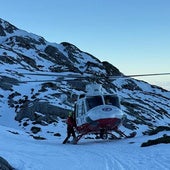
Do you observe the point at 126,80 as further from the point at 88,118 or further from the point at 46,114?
the point at 88,118

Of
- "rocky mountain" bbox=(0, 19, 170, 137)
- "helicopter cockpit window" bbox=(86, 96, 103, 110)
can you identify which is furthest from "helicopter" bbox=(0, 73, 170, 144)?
"rocky mountain" bbox=(0, 19, 170, 137)

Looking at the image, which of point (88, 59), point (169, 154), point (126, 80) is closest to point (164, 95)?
point (126, 80)

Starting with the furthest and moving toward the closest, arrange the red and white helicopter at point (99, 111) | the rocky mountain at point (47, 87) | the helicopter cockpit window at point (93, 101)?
the rocky mountain at point (47, 87) < the helicopter cockpit window at point (93, 101) < the red and white helicopter at point (99, 111)

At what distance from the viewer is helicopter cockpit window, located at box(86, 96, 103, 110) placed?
24125mm

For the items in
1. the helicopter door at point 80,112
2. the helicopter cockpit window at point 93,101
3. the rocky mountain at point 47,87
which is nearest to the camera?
the helicopter cockpit window at point 93,101

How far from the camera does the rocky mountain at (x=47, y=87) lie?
149ft

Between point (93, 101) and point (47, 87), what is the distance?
33.2 meters

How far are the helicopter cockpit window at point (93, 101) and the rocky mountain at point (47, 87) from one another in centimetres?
149

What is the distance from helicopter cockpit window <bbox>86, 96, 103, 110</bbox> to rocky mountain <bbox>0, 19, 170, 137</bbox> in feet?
4.88

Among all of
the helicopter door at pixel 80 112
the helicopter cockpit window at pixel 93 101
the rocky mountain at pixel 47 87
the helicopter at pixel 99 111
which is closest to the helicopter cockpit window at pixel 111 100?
the helicopter at pixel 99 111

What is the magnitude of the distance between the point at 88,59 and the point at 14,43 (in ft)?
97.3

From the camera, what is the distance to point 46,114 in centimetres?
4478

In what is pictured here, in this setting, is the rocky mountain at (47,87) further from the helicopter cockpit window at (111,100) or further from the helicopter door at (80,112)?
the helicopter door at (80,112)

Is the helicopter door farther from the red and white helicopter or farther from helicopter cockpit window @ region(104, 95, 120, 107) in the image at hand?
helicopter cockpit window @ region(104, 95, 120, 107)
